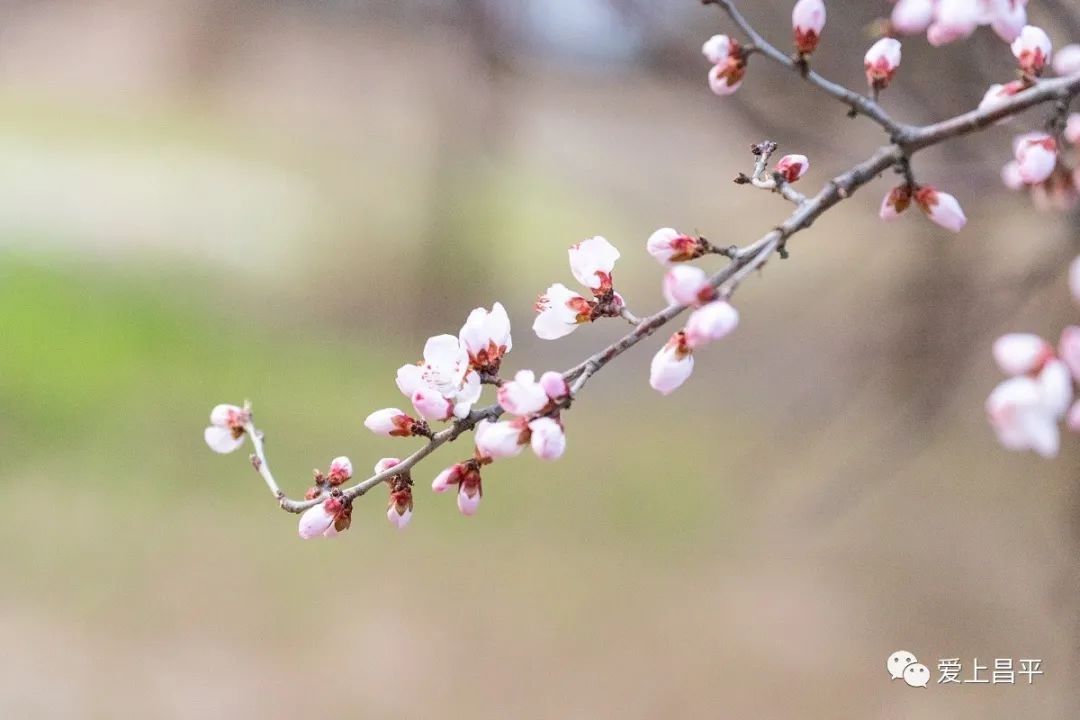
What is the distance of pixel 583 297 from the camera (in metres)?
0.35

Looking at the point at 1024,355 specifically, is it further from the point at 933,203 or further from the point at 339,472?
the point at 339,472

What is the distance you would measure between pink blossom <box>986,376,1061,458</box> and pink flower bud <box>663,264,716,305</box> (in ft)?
0.30

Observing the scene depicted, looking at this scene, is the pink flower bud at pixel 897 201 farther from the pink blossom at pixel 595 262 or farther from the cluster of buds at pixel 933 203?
the pink blossom at pixel 595 262

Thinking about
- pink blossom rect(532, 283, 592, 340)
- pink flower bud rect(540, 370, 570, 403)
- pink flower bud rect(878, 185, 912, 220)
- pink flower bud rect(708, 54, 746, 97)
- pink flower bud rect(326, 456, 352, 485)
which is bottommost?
pink flower bud rect(540, 370, 570, 403)

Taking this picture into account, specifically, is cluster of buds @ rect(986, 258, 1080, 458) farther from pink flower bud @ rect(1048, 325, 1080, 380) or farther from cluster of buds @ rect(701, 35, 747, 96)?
cluster of buds @ rect(701, 35, 747, 96)

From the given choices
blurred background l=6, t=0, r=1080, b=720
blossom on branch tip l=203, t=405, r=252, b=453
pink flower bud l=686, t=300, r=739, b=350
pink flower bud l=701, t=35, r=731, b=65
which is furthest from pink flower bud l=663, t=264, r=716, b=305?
blurred background l=6, t=0, r=1080, b=720

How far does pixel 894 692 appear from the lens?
1.17 m

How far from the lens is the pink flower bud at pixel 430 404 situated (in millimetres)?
316

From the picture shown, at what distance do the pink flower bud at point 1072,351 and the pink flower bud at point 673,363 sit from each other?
12cm

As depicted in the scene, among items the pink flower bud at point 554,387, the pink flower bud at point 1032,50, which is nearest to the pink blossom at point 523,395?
the pink flower bud at point 554,387

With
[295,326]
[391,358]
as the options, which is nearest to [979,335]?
[391,358]

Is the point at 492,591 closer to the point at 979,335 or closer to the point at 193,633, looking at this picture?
the point at 193,633

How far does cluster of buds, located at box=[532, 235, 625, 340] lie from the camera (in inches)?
13.9

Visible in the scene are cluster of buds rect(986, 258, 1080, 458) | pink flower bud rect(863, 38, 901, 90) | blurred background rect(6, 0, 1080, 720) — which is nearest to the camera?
cluster of buds rect(986, 258, 1080, 458)
